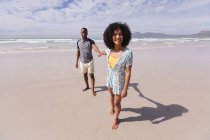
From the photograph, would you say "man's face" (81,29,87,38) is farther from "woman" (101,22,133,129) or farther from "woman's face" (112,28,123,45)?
"woman's face" (112,28,123,45)

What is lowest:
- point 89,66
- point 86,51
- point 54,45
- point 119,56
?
point 54,45

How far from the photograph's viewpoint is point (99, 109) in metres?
5.05

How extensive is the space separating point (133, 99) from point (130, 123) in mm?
1417

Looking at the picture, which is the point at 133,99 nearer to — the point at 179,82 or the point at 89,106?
the point at 89,106

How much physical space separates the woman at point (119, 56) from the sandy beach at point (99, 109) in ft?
2.50

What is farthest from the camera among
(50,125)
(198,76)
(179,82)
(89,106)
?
(198,76)

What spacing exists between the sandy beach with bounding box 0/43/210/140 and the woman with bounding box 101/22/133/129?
2.50ft

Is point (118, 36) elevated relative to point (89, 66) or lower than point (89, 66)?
elevated

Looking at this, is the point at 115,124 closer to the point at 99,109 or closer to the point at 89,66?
the point at 99,109

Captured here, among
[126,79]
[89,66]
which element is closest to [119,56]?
[126,79]

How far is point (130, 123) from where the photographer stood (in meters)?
4.39

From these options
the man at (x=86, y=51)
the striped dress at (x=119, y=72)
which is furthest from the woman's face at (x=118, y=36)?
the man at (x=86, y=51)

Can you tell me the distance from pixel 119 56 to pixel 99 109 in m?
1.66

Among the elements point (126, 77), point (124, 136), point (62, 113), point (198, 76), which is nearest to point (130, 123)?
point (124, 136)
